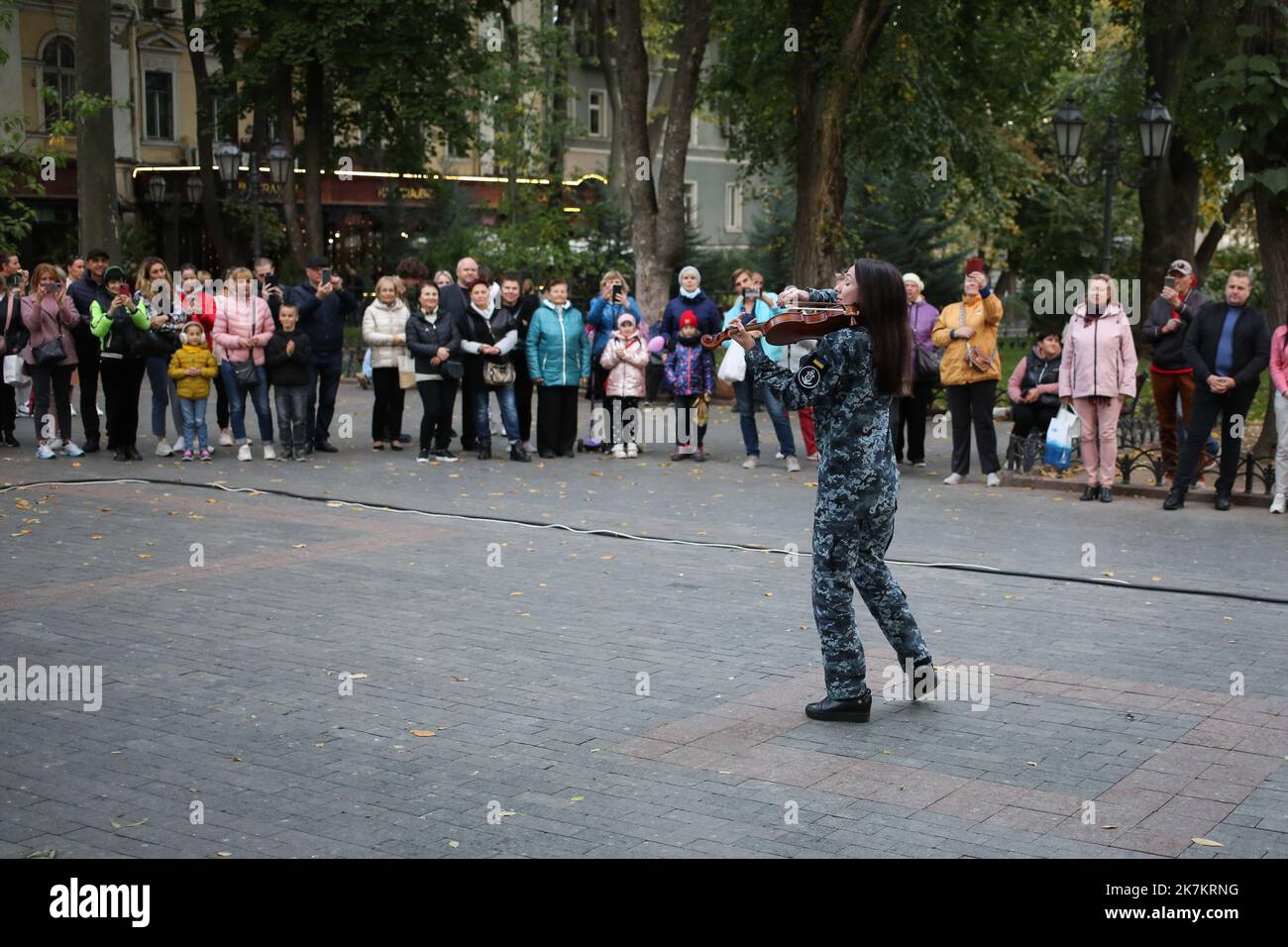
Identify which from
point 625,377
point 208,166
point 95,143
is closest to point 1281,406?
point 625,377

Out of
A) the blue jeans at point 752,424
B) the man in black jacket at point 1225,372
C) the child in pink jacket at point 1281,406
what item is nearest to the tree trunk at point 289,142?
the blue jeans at point 752,424

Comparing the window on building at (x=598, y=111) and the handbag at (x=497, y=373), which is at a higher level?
the window on building at (x=598, y=111)

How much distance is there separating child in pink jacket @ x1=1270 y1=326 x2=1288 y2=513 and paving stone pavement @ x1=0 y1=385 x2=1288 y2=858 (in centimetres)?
64

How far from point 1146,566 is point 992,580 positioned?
4.59 feet

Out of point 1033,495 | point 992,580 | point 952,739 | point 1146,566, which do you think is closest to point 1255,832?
point 952,739

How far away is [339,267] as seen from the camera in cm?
4716

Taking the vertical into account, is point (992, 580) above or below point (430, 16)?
below

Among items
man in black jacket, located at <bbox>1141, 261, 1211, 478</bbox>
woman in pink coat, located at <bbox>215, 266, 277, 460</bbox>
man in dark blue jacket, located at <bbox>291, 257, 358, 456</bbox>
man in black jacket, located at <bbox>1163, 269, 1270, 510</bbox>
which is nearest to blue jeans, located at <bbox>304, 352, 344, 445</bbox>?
man in dark blue jacket, located at <bbox>291, 257, 358, 456</bbox>

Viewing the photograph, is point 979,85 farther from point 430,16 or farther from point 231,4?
point 231,4

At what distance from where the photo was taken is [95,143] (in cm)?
2570

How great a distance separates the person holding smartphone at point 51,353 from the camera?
16891 mm

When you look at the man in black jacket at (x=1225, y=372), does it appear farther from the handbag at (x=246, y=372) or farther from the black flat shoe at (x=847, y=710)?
the handbag at (x=246, y=372)

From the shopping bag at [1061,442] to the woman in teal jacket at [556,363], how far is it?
16.9 ft

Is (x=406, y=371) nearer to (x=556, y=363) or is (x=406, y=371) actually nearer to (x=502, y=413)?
(x=502, y=413)
